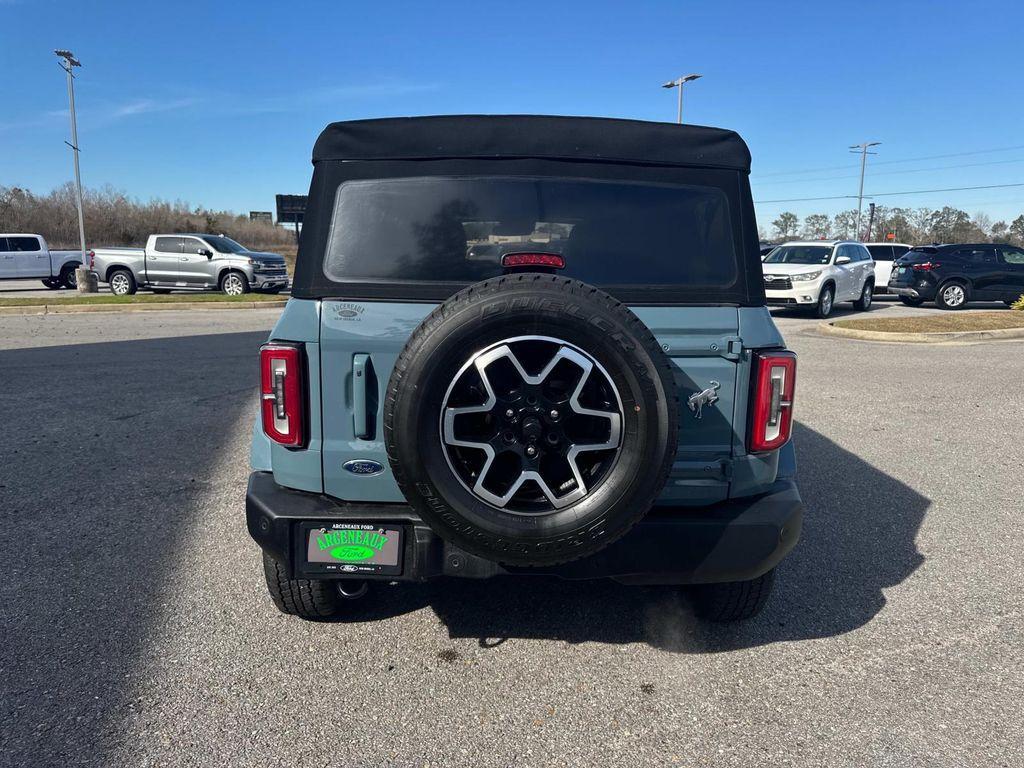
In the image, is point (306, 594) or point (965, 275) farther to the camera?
point (965, 275)

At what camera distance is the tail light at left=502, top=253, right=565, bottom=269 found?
2.76 metres

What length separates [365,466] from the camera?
2.86 meters

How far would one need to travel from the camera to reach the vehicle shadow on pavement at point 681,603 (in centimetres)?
337

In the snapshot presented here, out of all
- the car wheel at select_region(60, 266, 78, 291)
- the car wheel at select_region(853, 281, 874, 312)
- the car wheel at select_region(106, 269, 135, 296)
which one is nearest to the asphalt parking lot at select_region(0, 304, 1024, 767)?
the car wheel at select_region(853, 281, 874, 312)

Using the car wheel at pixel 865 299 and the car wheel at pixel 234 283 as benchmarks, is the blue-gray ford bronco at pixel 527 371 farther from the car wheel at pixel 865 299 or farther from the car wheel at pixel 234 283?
the car wheel at pixel 234 283

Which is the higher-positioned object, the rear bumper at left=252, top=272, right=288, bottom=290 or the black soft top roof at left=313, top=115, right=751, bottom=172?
the black soft top roof at left=313, top=115, right=751, bottom=172

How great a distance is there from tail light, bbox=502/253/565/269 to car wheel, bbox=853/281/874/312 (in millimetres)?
18256

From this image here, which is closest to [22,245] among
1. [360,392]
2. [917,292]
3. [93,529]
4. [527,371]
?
[93,529]

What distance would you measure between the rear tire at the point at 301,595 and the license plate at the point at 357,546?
466 millimetres

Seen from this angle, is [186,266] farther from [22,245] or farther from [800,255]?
[800,255]

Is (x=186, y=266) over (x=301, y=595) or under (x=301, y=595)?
over

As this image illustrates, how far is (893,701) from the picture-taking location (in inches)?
113

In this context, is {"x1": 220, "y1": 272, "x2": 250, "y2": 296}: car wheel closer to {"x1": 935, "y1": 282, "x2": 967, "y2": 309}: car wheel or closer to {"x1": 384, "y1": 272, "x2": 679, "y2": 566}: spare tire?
{"x1": 935, "y1": 282, "x2": 967, "y2": 309}: car wheel

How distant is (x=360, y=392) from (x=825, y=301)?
54.2 ft
